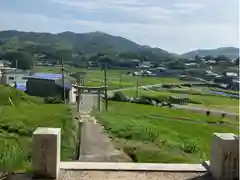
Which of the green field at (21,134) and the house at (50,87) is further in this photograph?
the house at (50,87)

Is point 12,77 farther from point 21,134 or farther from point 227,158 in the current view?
point 227,158

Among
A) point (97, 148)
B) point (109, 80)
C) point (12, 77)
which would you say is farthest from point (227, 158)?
point (109, 80)

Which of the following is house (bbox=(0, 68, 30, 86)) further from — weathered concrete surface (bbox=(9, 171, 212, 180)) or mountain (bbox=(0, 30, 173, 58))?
mountain (bbox=(0, 30, 173, 58))

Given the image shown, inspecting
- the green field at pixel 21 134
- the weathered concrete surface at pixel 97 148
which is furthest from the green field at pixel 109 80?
the weathered concrete surface at pixel 97 148

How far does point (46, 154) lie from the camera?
4.79 metres

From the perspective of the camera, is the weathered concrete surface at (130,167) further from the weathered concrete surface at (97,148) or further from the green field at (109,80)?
the green field at (109,80)

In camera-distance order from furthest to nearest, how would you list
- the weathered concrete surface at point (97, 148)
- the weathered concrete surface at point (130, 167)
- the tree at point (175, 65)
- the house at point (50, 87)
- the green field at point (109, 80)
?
the tree at point (175, 65)
the green field at point (109, 80)
the house at point (50, 87)
the weathered concrete surface at point (97, 148)
the weathered concrete surface at point (130, 167)

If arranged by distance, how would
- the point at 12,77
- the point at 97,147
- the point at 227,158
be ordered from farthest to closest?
1. the point at 12,77
2. the point at 97,147
3. the point at 227,158

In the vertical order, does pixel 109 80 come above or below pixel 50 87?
below

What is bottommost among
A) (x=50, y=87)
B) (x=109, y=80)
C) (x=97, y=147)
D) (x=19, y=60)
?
(x=109, y=80)

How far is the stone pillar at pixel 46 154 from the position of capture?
15.7 feet

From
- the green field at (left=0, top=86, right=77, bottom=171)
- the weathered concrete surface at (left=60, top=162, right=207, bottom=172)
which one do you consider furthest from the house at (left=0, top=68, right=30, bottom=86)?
the weathered concrete surface at (left=60, top=162, right=207, bottom=172)

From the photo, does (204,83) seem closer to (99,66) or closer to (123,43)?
(99,66)

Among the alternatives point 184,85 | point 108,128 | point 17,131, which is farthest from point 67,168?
point 184,85
